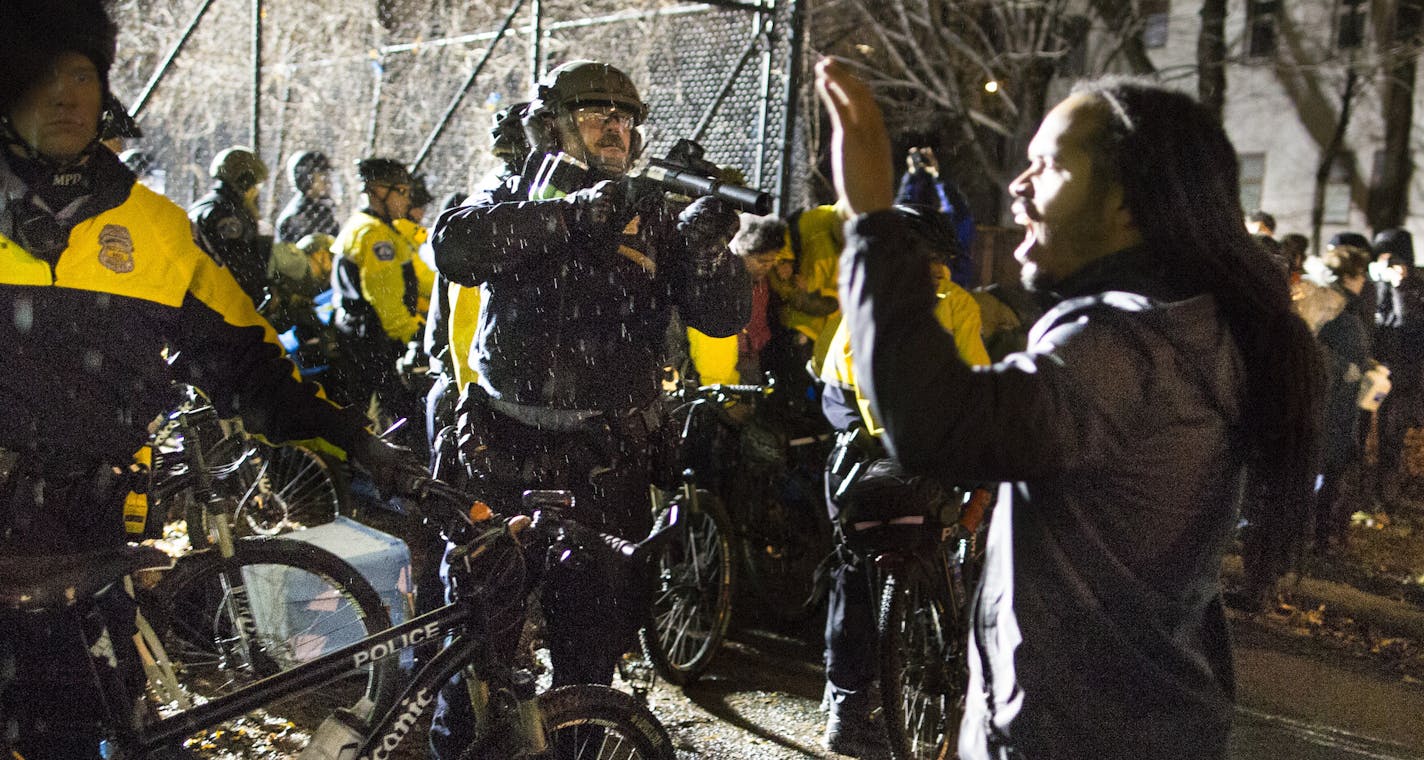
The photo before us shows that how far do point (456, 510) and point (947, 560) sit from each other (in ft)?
6.82

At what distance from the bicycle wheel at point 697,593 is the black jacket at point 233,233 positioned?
3.02 metres

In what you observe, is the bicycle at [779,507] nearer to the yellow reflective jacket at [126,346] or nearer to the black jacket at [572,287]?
the black jacket at [572,287]

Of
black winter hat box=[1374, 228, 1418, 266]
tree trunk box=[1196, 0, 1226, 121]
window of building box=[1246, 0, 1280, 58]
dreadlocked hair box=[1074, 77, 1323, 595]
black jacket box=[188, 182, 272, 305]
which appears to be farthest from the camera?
window of building box=[1246, 0, 1280, 58]

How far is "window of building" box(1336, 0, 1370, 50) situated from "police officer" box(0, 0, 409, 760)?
25.7 meters

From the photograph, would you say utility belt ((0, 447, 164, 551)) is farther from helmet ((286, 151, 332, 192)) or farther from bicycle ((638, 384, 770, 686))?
helmet ((286, 151, 332, 192))

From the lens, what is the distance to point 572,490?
3.49m

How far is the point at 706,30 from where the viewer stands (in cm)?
803

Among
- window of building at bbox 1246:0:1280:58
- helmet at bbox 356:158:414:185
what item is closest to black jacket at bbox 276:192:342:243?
helmet at bbox 356:158:414:185

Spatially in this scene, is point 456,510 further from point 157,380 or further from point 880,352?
point 880,352

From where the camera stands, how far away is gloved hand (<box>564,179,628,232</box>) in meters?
3.17

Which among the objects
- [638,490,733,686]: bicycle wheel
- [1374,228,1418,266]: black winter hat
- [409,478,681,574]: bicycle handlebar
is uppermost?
[1374,228,1418,266]: black winter hat

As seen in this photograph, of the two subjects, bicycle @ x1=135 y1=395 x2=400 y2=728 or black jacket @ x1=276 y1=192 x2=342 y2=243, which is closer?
bicycle @ x1=135 y1=395 x2=400 y2=728

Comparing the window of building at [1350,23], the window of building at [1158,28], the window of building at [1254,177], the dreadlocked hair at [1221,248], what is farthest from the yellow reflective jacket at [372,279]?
the window of building at [1254,177]

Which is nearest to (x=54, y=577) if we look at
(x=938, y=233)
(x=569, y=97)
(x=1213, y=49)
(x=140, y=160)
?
(x=569, y=97)
